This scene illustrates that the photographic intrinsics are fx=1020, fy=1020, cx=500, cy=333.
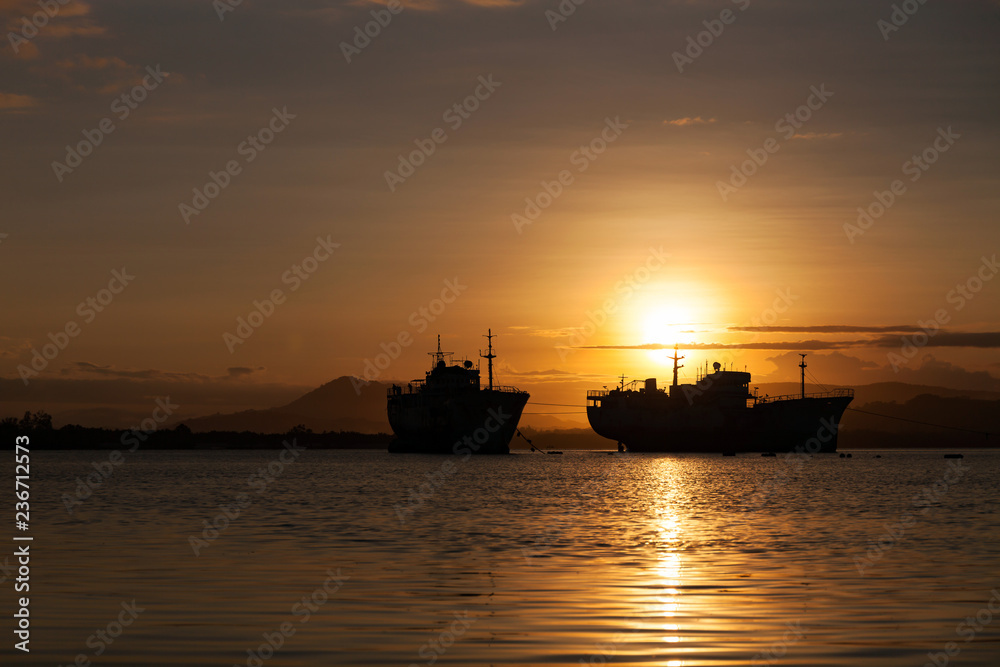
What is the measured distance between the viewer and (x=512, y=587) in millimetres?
21047

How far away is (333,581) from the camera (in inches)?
864

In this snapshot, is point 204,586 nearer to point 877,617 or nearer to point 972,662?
point 877,617

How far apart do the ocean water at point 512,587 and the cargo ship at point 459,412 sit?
9823 cm

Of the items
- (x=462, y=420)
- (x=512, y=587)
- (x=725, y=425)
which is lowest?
(x=725, y=425)

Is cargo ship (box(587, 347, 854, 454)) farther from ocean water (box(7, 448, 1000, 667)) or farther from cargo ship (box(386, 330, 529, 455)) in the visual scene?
ocean water (box(7, 448, 1000, 667))

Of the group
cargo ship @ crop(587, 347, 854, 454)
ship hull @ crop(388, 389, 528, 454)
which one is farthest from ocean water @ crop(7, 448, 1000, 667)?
cargo ship @ crop(587, 347, 854, 454)

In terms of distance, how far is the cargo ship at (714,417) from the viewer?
6895 inches

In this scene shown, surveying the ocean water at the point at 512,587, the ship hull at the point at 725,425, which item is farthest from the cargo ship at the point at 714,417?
the ocean water at the point at 512,587

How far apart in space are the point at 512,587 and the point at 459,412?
12261 cm

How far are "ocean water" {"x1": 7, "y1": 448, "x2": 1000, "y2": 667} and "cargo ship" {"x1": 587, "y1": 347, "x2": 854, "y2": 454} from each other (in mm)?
132048

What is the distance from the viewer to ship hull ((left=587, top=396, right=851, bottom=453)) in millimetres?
175125

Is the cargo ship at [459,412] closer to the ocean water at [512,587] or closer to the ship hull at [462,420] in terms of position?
the ship hull at [462,420]

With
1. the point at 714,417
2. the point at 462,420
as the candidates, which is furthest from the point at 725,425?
the point at 462,420

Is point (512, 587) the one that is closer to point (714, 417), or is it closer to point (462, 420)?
point (462, 420)
